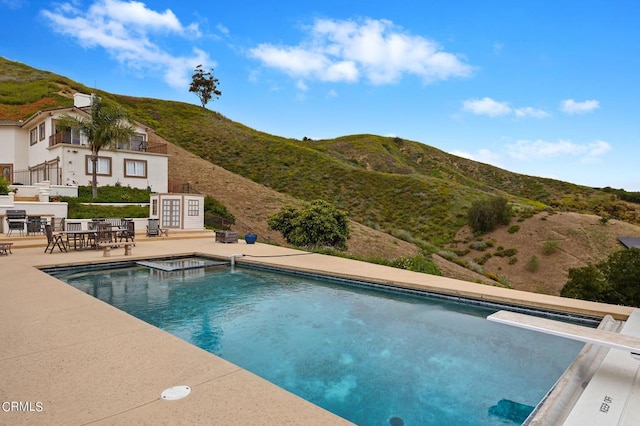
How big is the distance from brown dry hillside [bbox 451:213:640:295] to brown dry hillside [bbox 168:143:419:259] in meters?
5.24

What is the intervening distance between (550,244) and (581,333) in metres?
21.0

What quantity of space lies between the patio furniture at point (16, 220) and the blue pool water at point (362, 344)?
22.5 ft

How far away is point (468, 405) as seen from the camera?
4.22 m

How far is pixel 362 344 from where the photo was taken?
5.77 meters

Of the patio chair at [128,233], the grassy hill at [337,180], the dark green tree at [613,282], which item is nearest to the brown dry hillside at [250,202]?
the grassy hill at [337,180]

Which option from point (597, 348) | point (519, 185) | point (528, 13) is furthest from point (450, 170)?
point (597, 348)

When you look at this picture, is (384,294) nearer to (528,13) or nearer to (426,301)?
(426,301)

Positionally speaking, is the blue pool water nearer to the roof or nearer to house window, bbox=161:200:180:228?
house window, bbox=161:200:180:228

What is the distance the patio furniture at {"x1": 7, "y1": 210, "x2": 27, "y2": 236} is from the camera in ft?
45.4

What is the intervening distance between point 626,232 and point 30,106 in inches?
1761

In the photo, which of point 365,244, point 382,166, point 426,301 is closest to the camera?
point 426,301

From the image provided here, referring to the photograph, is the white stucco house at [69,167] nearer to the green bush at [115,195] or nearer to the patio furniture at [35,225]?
the green bush at [115,195]

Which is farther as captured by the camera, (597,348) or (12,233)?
(12,233)

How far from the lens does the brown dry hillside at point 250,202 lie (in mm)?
21641
